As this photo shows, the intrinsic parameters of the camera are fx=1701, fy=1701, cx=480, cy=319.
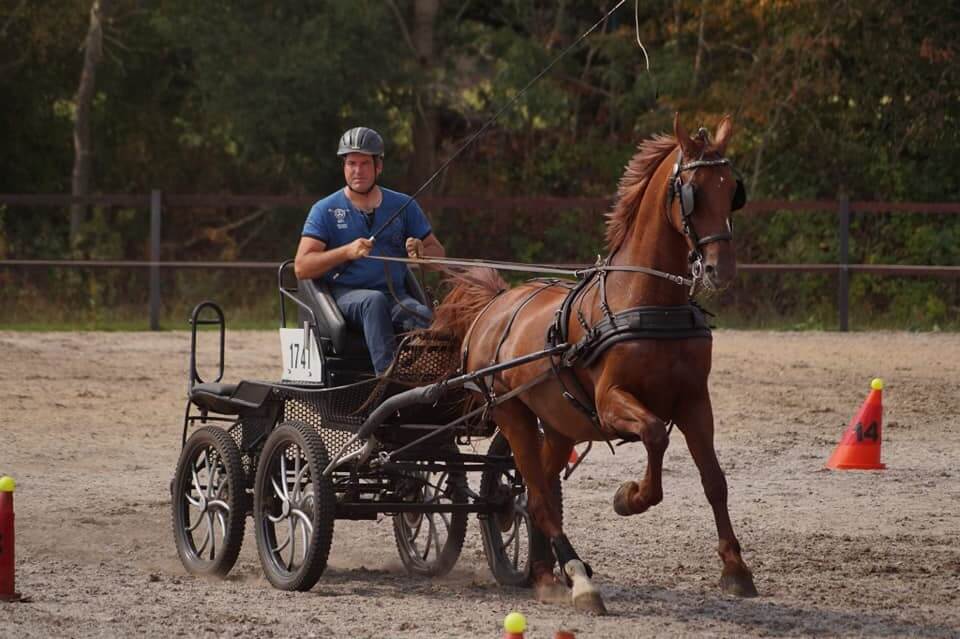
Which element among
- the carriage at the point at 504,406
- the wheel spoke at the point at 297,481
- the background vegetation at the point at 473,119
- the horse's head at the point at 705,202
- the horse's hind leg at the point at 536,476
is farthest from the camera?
the background vegetation at the point at 473,119

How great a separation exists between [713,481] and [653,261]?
84cm

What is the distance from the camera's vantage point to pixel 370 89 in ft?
75.3

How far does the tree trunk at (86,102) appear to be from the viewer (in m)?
22.8

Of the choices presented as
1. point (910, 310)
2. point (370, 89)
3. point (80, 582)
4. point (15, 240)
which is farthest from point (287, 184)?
point (80, 582)

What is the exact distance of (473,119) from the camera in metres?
24.9

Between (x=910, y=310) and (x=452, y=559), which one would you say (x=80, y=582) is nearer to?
(x=452, y=559)

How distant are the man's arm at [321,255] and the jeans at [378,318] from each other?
0.54ft

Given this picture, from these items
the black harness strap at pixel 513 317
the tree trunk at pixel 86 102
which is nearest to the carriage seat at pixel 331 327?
the black harness strap at pixel 513 317

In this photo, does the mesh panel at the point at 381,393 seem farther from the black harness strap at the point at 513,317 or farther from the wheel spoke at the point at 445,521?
the wheel spoke at the point at 445,521

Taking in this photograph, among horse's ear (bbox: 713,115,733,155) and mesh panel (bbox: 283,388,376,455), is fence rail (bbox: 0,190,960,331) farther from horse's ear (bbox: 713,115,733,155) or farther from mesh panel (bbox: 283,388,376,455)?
horse's ear (bbox: 713,115,733,155)

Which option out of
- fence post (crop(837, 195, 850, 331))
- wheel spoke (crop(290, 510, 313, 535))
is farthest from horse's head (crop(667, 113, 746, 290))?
fence post (crop(837, 195, 850, 331))

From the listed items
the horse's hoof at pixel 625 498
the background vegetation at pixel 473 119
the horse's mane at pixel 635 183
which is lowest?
the horse's hoof at pixel 625 498

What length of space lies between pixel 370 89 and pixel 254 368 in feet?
28.5

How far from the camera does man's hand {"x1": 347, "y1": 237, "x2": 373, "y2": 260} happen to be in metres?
7.20
